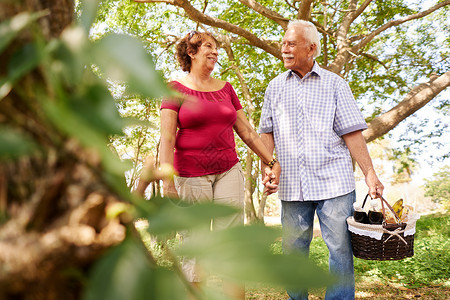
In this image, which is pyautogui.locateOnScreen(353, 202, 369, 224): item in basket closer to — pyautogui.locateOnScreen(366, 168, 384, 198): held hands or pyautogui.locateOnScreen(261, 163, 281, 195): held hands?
pyautogui.locateOnScreen(366, 168, 384, 198): held hands

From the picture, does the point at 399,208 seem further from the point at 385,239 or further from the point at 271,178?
the point at 271,178

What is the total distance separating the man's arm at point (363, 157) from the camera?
301 centimetres

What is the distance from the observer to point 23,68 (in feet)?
1.02

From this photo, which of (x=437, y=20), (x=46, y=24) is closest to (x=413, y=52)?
(x=437, y=20)

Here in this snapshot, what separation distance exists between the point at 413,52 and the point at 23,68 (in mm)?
11142

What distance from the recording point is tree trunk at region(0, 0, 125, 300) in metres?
0.32

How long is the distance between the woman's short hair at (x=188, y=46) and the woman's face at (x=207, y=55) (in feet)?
0.13

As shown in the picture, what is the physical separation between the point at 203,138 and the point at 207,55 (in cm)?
85

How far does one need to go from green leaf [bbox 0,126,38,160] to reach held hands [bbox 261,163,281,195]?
2.94 metres

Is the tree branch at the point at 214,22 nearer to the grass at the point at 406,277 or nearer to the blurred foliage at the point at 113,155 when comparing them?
the grass at the point at 406,277

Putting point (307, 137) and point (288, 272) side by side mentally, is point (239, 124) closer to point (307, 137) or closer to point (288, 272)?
point (307, 137)

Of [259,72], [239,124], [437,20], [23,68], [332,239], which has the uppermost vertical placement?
[437,20]

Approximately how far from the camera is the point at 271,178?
323 centimetres

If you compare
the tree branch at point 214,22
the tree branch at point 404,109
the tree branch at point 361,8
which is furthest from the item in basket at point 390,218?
the tree branch at point 361,8
